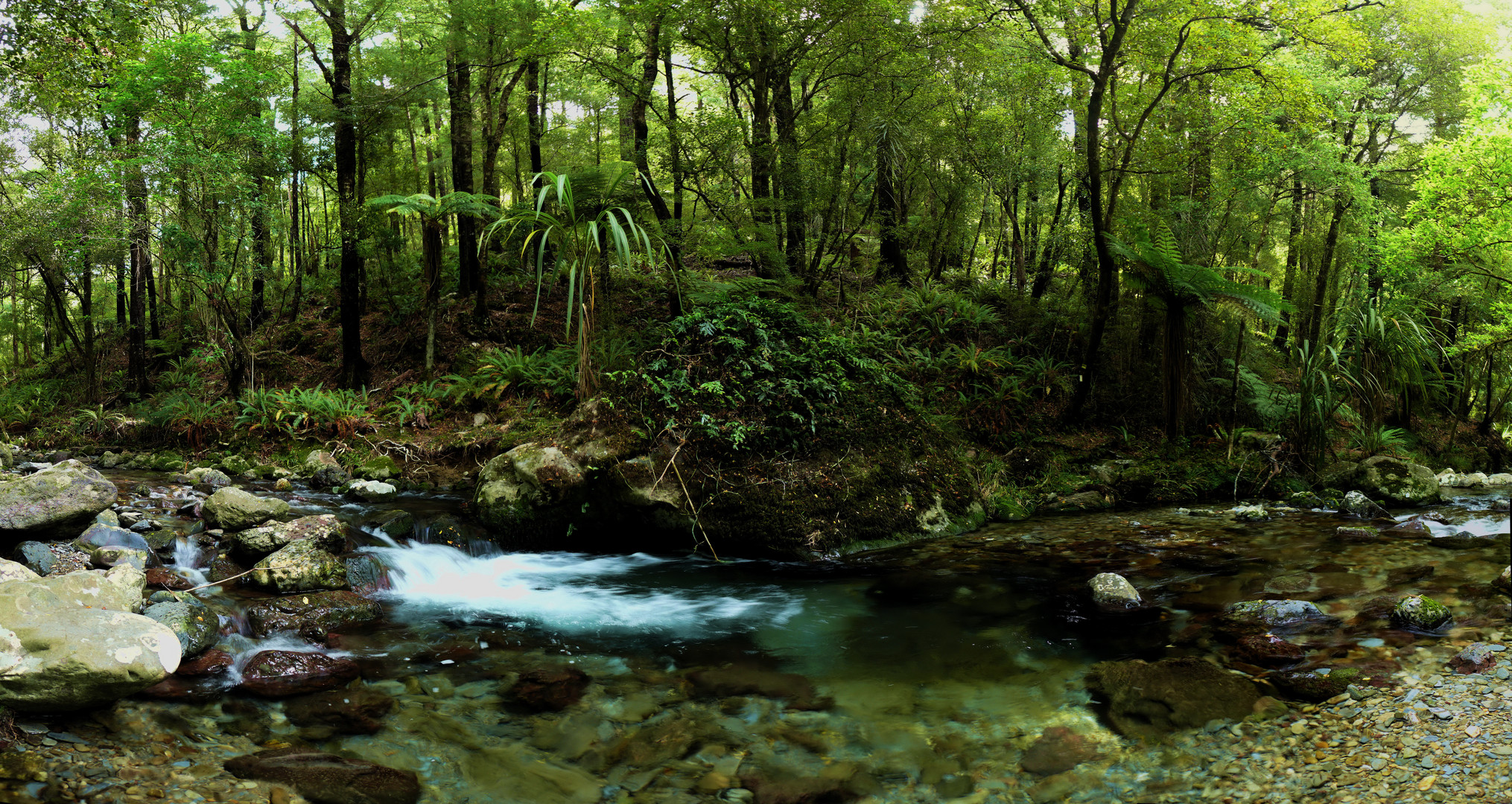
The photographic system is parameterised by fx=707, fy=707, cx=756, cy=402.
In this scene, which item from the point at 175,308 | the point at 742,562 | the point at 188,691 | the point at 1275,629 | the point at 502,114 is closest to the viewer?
the point at 188,691

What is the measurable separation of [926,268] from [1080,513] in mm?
7306

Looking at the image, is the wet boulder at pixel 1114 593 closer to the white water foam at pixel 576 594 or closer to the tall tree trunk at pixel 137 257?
the white water foam at pixel 576 594

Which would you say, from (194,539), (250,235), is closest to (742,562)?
(194,539)

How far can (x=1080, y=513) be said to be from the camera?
7.82 m

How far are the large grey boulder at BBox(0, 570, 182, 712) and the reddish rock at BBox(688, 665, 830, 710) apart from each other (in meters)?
2.43

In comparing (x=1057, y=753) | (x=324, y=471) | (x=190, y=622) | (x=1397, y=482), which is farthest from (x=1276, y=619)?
(x=324, y=471)

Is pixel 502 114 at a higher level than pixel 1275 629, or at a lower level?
higher

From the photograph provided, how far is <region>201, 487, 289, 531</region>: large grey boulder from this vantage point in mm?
5922

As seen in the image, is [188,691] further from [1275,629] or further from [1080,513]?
[1080,513]

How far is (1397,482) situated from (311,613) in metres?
10.4

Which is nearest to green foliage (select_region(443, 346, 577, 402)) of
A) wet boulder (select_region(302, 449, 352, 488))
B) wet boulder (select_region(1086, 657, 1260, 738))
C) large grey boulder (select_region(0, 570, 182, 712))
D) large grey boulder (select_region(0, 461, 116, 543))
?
wet boulder (select_region(302, 449, 352, 488))

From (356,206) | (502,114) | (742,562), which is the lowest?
(742,562)

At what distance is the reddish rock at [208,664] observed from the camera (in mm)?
3564

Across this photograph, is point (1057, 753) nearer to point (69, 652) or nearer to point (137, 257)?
point (69, 652)
